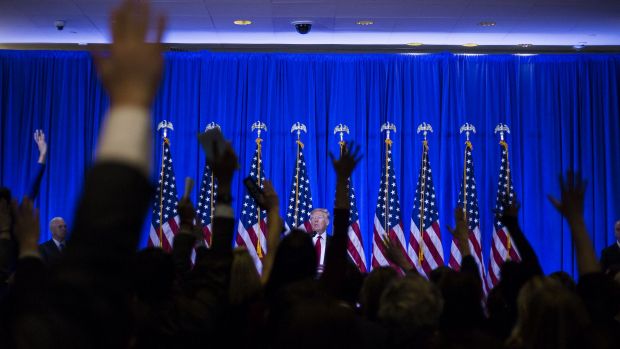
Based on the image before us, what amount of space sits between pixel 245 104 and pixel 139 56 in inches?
414

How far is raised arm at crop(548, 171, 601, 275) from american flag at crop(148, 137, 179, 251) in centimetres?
819

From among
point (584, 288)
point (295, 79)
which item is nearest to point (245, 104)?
point (295, 79)

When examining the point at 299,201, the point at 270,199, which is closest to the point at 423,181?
the point at 299,201

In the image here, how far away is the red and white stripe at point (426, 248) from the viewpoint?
10.6 metres

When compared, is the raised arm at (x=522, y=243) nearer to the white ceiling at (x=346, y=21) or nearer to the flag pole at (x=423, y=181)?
the white ceiling at (x=346, y=21)

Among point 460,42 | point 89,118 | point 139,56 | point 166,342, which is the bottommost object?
point 166,342

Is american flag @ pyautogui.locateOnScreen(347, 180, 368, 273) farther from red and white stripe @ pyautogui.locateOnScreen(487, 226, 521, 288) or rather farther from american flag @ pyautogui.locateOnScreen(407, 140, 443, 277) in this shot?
red and white stripe @ pyautogui.locateOnScreen(487, 226, 521, 288)

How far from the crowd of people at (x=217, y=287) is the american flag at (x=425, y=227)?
640cm

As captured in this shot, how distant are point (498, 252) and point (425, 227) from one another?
41.9 inches

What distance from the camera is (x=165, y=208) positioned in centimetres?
1095

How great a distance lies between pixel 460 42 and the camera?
11.4m

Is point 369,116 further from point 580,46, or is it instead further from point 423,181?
point 580,46

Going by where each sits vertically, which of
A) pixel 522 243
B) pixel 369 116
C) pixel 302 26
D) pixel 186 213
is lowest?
pixel 522 243

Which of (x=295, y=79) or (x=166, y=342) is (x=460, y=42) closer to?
(x=295, y=79)
